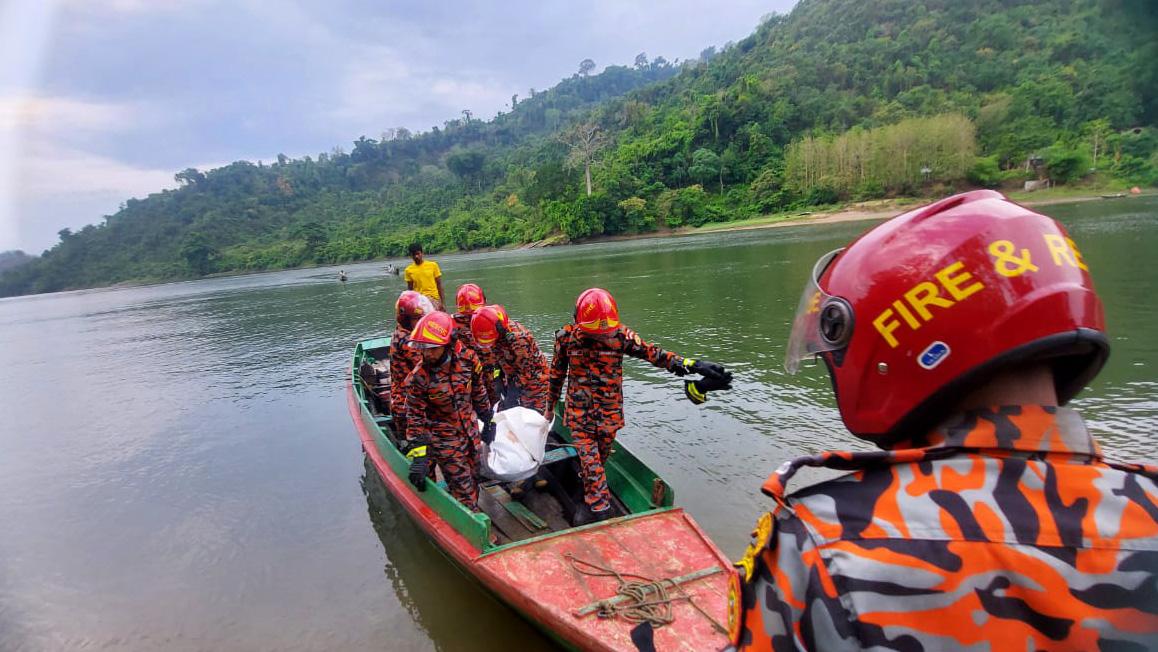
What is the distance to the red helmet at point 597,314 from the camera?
468cm

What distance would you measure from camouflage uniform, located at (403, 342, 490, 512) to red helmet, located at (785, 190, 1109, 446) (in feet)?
13.5

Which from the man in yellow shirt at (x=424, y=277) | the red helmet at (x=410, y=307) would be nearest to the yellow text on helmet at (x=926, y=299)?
the red helmet at (x=410, y=307)

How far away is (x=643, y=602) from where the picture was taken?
3.73 meters

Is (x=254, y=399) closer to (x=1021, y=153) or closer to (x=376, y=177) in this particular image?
(x=1021, y=153)

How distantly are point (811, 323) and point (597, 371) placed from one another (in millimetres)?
3572

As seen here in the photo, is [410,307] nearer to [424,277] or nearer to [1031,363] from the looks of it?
[424,277]

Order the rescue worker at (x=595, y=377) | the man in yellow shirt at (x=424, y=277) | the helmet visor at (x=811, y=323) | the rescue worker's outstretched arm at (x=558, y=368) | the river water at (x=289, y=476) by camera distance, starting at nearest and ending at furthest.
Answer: the helmet visor at (x=811, y=323) → the rescue worker at (x=595, y=377) → the rescue worker's outstretched arm at (x=558, y=368) → the river water at (x=289, y=476) → the man in yellow shirt at (x=424, y=277)

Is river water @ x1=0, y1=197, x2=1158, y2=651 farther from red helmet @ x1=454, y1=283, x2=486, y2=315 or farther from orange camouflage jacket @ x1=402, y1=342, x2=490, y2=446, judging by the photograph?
red helmet @ x1=454, y1=283, x2=486, y2=315

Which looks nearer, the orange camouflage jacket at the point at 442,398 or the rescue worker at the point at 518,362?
the orange camouflage jacket at the point at 442,398

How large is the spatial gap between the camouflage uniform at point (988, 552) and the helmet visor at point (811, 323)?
392mm

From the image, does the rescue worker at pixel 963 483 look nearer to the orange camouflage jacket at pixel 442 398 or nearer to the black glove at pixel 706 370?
the black glove at pixel 706 370

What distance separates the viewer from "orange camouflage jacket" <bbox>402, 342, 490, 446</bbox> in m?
4.90

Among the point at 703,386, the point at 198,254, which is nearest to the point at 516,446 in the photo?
the point at 703,386

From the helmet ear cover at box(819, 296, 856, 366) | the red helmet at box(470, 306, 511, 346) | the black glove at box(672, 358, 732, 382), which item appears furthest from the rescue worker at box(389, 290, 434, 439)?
the helmet ear cover at box(819, 296, 856, 366)
